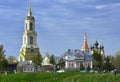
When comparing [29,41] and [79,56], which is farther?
[29,41]

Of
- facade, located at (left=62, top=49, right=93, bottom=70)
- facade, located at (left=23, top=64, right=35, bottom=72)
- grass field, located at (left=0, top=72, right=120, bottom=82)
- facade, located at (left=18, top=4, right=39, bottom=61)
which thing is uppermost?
facade, located at (left=18, top=4, right=39, bottom=61)

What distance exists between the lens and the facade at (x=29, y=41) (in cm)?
17288

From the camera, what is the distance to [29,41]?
177m

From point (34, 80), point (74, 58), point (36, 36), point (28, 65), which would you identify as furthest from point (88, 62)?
point (34, 80)

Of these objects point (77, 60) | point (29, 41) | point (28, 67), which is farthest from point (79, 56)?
point (29, 41)

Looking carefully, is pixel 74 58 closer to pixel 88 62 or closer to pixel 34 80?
pixel 88 62

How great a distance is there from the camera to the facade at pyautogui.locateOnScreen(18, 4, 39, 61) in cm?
17288

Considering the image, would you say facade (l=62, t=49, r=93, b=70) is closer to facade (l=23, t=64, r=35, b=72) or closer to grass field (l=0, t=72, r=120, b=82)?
facade (l=23, t=64, r=35, b=72)

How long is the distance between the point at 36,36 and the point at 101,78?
429 ft

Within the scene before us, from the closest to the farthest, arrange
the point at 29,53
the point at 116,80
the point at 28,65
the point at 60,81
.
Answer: the point at 116,80 < the point at 60,81 < the point at 28,65 < the point at 29,53

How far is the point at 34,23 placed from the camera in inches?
7062

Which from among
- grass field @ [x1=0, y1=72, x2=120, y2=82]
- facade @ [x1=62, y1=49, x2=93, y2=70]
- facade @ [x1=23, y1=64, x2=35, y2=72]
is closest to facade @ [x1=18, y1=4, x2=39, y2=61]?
facade @ [x1=23, y1=64, x2=35, y2=72]

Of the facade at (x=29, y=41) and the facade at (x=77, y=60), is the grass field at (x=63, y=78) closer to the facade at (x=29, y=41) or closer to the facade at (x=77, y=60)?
the facade at (x=77, y=60)

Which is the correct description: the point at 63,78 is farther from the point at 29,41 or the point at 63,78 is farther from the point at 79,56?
the point at 29,41
